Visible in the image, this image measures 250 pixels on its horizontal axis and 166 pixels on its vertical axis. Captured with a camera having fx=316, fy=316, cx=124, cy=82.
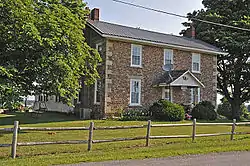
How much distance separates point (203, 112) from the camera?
24.4 metres

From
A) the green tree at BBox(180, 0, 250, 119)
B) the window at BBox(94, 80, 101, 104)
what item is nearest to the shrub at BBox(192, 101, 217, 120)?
the window at BBox(94, 80, 101, 104)

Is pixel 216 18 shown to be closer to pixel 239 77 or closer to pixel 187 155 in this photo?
pixel 239 77

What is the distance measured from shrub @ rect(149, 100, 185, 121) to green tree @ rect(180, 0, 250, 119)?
37.7 feet

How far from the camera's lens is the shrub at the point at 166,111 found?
22.2 m

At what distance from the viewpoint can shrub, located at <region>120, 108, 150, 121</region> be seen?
73.2ft

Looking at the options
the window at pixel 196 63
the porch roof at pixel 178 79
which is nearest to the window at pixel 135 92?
the porch roof at pixel 178 79

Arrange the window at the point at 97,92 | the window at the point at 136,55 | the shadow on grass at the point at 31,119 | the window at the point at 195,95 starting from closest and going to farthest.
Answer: the shadow on grass at the point at 31,119 → the window at the point at 97,92 → the window at the point at 136,55 → the window at the point at 195,95

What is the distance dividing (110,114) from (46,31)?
32.3 feet

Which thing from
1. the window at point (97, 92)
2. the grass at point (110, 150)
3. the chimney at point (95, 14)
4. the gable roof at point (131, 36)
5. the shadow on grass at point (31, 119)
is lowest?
the grass at point (110, 150)

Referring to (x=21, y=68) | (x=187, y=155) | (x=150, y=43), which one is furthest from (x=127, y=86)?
(x=187, y=155)

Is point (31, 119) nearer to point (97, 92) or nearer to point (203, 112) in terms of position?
point (97, 92)

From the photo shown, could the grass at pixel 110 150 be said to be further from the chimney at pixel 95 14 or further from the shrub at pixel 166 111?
the chimney at pixel 95 14

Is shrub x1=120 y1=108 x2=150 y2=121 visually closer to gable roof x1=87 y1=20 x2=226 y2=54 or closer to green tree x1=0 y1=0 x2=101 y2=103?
gable roof x1=87 y1=20 x2=226 y2=54

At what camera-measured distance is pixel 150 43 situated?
24.3 m
